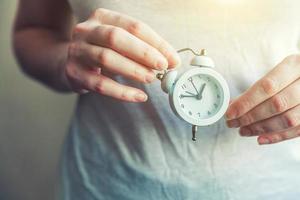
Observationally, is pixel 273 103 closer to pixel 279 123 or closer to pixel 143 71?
pixel 279 123

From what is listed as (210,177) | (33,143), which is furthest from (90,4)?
(33,143)

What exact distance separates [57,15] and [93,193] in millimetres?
305

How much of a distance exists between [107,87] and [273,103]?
0.18 meters

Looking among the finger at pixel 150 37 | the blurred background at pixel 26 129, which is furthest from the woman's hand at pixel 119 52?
the blurred background at pixel 26 129

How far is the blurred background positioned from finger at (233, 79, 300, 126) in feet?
1.34

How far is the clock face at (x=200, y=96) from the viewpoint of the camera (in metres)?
0.49

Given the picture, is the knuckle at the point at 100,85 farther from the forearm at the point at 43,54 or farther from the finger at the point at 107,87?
the forearm at the point at 43,54

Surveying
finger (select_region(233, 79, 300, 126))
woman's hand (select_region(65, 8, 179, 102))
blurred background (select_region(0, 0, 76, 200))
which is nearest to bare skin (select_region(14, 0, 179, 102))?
woman's hand (select_region(65, 8, 179, 102))

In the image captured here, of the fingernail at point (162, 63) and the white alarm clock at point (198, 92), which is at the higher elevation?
the fingernail at point (162, 63)

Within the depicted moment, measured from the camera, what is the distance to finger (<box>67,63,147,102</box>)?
0.49 metres

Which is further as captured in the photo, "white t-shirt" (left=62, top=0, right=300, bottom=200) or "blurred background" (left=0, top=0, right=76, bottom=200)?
"blurred background" (left=0, top=0, right=76, bottom=200)

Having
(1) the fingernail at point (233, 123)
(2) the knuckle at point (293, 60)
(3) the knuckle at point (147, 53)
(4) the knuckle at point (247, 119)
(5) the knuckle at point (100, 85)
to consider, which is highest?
(3) the knuckle at point (147, 53)

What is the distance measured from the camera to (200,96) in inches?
19.9

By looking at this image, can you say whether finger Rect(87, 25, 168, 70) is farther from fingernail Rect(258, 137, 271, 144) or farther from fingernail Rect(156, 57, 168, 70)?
fingernail Rect(258, 137, 271, 144)
